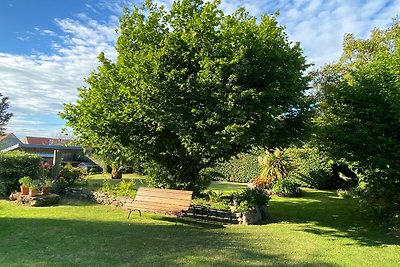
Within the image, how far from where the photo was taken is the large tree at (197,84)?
8.67 metres

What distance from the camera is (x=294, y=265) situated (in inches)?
216

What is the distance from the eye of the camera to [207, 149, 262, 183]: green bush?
22.6 m

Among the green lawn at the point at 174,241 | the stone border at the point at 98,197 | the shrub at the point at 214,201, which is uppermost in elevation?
the shrub at the point at 214,201

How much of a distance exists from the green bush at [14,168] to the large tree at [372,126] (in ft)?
39.8

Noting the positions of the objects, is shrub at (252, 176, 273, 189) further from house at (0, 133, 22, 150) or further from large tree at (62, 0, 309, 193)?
house at (0, 133, 22, 150)

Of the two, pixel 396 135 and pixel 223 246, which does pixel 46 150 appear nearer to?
pixel 223 246

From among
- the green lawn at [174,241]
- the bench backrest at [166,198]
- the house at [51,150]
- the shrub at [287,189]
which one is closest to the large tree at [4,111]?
the house at [51,150]

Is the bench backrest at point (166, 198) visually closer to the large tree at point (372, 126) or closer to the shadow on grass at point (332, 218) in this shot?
the shadow on grass at point (332, 218)

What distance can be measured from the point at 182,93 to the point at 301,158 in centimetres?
1262

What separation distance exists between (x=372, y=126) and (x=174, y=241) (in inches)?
269

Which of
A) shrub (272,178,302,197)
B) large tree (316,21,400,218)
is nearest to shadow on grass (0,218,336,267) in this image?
large tree (316,21,400,218)

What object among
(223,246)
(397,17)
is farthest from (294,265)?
(397,17)

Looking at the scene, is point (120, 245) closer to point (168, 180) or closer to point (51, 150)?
point (168, 180)

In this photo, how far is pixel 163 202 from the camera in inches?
370
